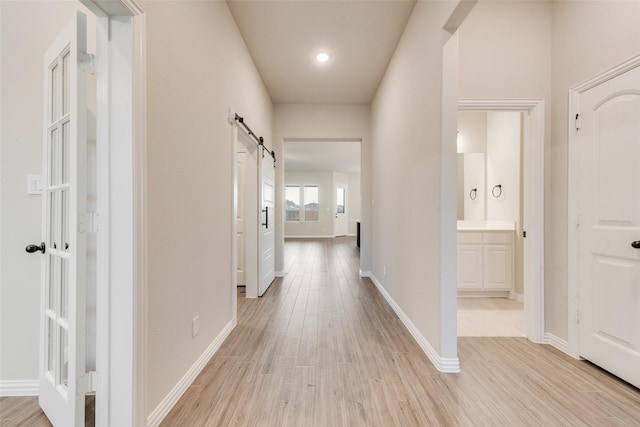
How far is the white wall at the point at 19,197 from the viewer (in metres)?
1.58

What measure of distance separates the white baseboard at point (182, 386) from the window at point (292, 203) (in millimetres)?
9061

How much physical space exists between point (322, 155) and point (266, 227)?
4825 mm

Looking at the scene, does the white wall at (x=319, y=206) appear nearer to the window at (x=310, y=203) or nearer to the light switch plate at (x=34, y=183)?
the window at (x=310, y=203)

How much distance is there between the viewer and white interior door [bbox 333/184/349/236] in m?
11.4

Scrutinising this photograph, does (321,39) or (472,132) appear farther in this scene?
(472,132)

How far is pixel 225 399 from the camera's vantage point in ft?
5.09

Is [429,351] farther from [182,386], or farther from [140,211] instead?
[140,211]

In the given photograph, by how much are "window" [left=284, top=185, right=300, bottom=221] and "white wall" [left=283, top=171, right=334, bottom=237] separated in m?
0.21

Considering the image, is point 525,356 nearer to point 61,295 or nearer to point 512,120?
point 512,120

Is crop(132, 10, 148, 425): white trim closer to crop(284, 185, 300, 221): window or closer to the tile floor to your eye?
the tile floor

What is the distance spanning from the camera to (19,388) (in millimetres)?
1583

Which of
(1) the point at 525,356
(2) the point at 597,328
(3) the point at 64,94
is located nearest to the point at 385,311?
(1) the point at 525,356

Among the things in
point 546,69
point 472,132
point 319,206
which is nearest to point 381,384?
point 546,69

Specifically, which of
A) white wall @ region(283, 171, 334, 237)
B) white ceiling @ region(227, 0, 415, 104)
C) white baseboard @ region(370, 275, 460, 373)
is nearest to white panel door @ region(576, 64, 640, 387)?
white baseboard @ region(370, 275, 460, 373)
